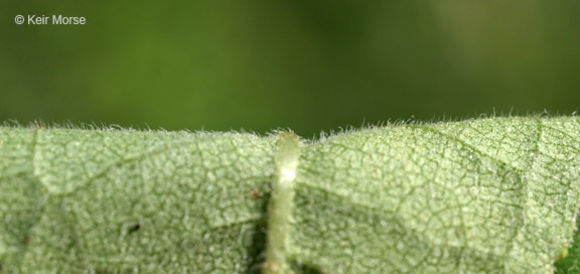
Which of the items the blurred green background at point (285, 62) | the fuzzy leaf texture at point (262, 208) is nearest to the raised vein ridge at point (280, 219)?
the fuzzy leaf texture at point (262, 208)

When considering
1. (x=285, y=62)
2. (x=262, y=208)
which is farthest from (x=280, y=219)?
(x=285, y=62)

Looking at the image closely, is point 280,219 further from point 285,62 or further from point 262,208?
point 285,62

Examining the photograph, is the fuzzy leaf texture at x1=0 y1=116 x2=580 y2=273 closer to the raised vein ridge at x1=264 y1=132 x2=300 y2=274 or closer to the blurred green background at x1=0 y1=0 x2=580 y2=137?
the raised vein ridge at x1=264 y1=132 x2=300 y2=274

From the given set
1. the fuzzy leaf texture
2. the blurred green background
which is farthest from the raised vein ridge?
the blurred green background

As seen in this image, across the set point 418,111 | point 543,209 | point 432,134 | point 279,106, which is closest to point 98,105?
point 279,106

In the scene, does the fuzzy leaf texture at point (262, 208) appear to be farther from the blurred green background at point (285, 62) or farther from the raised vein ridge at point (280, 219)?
the blurred green background at point (285, 62)
